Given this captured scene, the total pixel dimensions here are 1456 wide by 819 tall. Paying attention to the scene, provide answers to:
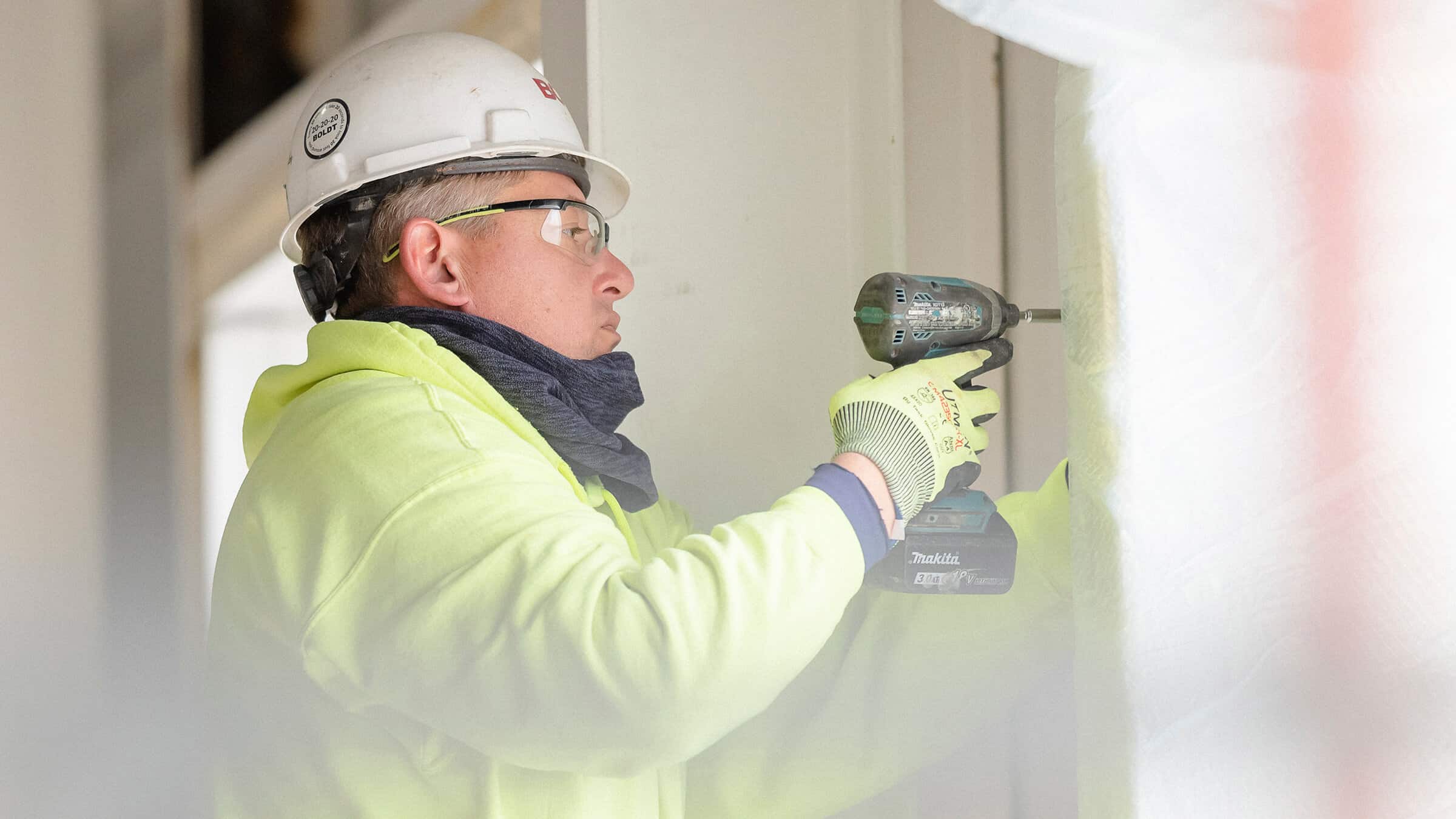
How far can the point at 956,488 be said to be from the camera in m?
1.30

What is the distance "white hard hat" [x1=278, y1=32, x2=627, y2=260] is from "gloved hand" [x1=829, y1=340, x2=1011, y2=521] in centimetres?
56

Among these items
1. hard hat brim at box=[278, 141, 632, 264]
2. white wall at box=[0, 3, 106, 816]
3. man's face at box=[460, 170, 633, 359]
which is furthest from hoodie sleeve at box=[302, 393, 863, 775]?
white wall at box=[0, 3, 106, 816]

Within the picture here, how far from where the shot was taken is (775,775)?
1508 mm

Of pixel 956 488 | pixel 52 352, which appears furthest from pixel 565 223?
pixel 52 352

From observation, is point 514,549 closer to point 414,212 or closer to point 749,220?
point 414,212

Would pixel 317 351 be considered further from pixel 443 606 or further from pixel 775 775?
pixel 775 775

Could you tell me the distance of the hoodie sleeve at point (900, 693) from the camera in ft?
4.81

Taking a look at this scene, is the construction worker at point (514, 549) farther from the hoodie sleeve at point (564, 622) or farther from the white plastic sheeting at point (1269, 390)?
the white plastic sheeting at point (1269, 390)

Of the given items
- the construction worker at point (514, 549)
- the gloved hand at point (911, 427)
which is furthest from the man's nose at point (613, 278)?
the gloved hand at point (911, 427)

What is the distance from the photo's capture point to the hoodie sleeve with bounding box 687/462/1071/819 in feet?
4.81

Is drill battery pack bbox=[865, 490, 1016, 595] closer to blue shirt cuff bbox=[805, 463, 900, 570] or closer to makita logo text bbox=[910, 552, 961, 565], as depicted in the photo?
makita logo text bbox=[910, 552, 961, 565]

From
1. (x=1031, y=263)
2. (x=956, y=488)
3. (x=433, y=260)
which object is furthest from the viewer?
(x=1031, y=263)

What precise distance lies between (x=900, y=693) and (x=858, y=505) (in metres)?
0.51

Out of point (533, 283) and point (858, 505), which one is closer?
point (858, 505)
